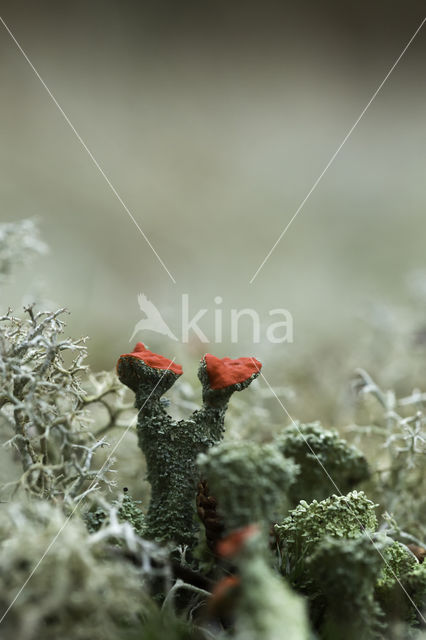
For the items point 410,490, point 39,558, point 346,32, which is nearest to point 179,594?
point 39,558

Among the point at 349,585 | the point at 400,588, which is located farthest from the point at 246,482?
the point at 400,588

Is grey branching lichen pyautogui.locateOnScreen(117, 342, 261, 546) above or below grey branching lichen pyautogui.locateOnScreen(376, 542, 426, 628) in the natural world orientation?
above

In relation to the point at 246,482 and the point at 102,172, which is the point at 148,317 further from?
the point at 102,172

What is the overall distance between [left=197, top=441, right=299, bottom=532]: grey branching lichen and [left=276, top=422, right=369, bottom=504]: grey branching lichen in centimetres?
30

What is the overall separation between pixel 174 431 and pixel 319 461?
27 centimetres

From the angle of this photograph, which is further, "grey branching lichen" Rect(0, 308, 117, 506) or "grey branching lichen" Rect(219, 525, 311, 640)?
"grey branching lichen" Rect(0, 308, 117, 506)

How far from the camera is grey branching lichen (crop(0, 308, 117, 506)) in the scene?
2.11ft

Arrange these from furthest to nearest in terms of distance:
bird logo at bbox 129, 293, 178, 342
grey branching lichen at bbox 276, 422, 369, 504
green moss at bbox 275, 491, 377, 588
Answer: bird logo at bbox 129, 293, 178, 342, grey branching lichen at bbox 276, 422, 369, 504, green moss at bbox 275, 491, 377, 588

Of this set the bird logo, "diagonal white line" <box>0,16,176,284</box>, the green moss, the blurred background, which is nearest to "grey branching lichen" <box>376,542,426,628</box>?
the green moss

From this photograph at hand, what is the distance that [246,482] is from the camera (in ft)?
1.74

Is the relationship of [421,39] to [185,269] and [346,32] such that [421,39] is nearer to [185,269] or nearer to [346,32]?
[346,32]

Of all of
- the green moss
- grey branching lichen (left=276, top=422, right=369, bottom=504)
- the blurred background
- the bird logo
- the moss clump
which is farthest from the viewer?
the blurred background

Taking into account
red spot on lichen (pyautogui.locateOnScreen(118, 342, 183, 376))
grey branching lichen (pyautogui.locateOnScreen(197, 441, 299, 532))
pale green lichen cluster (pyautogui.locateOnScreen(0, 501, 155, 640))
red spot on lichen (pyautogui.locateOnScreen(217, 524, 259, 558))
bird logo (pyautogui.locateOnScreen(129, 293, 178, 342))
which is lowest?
pale green lichen cluster (pyautogui.locateOnScreen(0, 501, 155, 640))

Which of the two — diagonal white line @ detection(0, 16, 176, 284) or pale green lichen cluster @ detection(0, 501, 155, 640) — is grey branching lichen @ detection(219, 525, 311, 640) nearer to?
pale green lichen cluster @ detection(0, 501, 155, 640)
